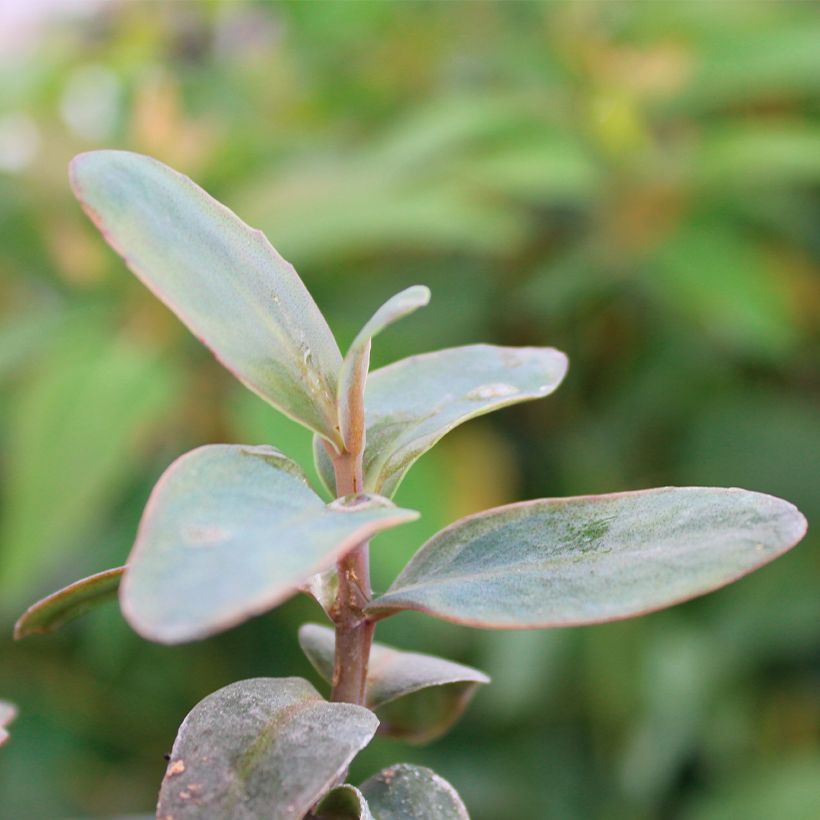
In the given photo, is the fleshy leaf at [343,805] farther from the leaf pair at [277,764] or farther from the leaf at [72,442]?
the leaf at [72,442]

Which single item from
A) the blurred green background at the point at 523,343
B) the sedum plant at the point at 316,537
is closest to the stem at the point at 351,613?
the sedum plant at the point at 316,537

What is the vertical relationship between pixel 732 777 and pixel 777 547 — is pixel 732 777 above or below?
below

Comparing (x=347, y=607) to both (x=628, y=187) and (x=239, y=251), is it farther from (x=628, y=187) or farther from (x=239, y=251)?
(x=628, y=187)

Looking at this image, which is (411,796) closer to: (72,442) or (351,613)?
(351,613)

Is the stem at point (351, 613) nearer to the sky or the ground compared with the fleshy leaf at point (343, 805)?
nearer to the sky

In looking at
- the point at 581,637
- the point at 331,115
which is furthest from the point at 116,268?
the point at 581,637

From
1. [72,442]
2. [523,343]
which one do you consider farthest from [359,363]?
[523,343]
